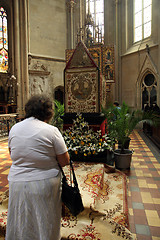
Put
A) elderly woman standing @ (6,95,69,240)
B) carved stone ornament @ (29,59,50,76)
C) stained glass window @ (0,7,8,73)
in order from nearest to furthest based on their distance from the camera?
elderly woman standing @ (6,95,69,240)
carved stone ornament @ (29,59,50,76)
stained glass window @ (0,7,8,73)

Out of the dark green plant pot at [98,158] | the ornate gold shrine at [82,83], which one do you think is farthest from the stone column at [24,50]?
the dark green plant pot at [98,158]

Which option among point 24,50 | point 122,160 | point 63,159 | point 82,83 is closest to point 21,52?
point 24,50

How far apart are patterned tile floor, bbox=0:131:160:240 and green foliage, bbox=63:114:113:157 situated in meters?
0.81

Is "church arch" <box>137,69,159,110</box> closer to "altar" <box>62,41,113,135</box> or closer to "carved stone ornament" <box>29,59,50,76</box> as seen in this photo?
"carved stone ornament" <box>29,59,50,76</box>

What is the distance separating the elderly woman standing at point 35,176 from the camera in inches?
57.1

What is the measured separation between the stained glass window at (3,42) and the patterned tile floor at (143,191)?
29.0 feet

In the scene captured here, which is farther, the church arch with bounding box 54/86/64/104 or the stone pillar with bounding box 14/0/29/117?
the church arch with bounding box 54/86/64/104

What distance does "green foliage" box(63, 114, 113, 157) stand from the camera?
13.6 ft

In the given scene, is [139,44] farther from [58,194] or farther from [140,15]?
[58,194]

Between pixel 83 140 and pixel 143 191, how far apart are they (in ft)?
5.05

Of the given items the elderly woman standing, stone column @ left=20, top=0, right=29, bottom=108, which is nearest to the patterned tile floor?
the elderly woman standing

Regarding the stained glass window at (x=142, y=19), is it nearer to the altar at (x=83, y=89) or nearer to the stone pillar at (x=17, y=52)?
the stone pillar at (x=17, y=52)

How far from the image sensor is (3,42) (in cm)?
1284

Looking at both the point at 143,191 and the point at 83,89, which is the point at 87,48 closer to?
the point at 83,89
